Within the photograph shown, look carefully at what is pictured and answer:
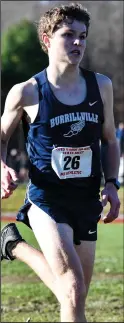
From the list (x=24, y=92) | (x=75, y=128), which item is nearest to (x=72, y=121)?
(x=75, y=128)

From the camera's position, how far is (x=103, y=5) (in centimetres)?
4069

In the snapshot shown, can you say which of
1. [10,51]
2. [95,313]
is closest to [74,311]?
[95,313]

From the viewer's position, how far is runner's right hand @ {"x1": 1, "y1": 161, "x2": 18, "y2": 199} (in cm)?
487

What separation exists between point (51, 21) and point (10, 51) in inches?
1574

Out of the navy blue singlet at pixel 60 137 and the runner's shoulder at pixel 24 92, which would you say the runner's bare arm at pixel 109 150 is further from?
the runner's shoulder at pixel 24 92

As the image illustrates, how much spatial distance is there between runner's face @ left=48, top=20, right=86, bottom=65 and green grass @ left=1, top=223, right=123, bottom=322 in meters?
2.93

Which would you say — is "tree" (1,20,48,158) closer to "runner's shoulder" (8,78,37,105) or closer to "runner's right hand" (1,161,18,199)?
"runner's shoulder" (8,78,37,105)

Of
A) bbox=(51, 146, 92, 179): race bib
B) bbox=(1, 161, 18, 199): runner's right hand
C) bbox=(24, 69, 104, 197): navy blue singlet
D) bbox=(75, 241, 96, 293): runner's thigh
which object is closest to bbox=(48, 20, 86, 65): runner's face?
bbox=(24, 69, 104, 197): navy blue singlet

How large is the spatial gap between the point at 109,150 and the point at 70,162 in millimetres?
480

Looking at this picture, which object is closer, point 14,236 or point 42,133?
point 42,133

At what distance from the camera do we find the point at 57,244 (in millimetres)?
4844

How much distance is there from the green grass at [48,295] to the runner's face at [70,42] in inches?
115

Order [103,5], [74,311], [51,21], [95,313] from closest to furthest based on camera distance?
[74,311]
[51,21]
[95,313]
[103,5]

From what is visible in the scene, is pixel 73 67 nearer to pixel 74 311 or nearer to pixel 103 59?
pixel 74 311
